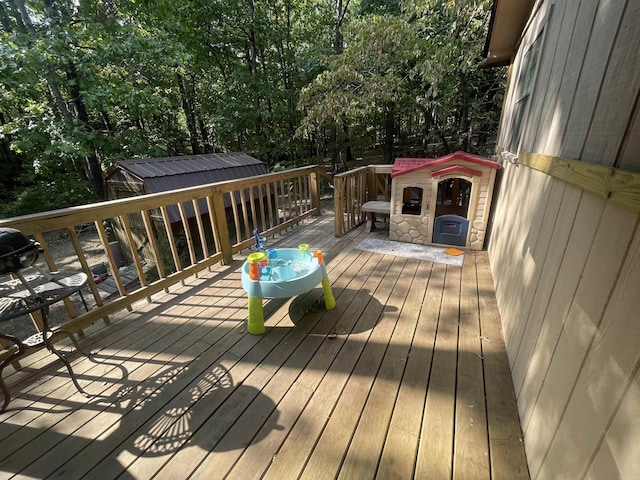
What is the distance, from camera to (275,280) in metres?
2.20

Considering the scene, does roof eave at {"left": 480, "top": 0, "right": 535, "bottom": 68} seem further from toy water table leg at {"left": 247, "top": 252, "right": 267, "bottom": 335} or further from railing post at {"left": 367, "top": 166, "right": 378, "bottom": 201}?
toy water table leg at {"left": 247, "top": 252, "right": 267, "bottom": 335}

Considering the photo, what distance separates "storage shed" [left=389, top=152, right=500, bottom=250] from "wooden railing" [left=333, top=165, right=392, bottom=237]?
2.32 feet

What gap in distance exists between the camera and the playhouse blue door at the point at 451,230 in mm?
3611

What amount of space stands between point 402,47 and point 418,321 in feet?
18.1

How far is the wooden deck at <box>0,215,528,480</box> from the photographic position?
1299 millimetres

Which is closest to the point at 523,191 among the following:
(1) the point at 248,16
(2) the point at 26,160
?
(1) the point at 248,16

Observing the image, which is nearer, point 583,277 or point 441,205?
point 583,277

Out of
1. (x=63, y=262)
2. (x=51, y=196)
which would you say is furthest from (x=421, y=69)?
(x=51, y=196)

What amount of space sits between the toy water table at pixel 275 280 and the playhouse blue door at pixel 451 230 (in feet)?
Result: 6.77

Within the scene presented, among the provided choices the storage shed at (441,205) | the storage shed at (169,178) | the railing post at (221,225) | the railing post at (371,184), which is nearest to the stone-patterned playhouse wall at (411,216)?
the storage shed at (441,205)

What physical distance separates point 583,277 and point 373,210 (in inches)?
127

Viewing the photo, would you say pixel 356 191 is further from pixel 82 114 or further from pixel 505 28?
pixel 82 114

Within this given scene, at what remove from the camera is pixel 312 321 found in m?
2.29

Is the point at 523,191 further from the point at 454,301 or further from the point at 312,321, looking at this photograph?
the point at 312,321
